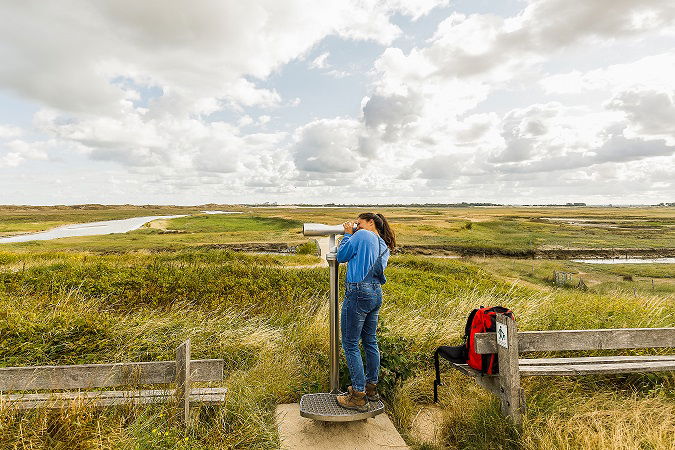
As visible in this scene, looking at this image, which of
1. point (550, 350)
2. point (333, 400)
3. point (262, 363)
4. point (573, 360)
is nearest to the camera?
point (333, 400)

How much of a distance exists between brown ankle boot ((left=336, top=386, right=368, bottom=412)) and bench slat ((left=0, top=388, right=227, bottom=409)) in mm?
1073

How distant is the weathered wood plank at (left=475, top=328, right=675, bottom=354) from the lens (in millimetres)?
3301

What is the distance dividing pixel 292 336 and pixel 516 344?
369cm

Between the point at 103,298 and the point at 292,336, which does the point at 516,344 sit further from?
the point at 103,298

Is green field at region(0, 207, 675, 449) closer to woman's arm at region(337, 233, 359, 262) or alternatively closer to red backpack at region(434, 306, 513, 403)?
red backpack at region(434, 306, 513, 403)

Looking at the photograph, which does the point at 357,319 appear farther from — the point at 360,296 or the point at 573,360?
the point at 573,360

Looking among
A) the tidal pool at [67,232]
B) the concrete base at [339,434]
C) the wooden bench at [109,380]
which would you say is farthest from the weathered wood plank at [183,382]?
Answer: the tidal pool at [67,232]

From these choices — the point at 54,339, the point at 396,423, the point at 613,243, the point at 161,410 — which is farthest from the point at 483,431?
the point at 613,243

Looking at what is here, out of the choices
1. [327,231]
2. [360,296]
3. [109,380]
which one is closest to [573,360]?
[360,296]

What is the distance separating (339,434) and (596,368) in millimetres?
2564

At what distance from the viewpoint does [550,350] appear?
12.0 ft

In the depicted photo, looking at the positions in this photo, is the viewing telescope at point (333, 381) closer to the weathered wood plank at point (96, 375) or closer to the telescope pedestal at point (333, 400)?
the telescope pedestal at point (333, 400)

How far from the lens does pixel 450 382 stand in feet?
14.3

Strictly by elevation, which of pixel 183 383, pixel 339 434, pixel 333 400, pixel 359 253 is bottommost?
pixel 339 434
